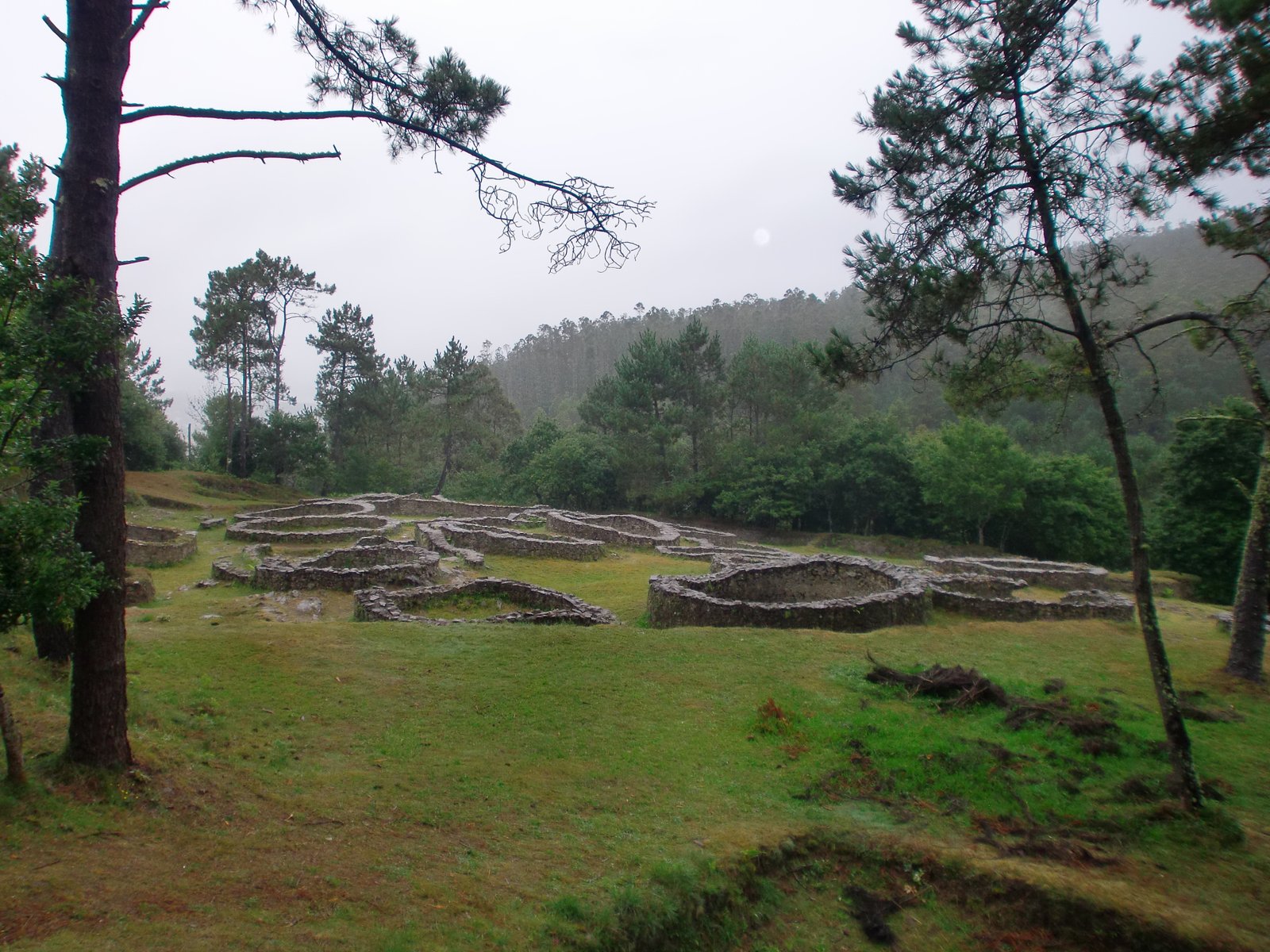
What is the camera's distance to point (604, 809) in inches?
247

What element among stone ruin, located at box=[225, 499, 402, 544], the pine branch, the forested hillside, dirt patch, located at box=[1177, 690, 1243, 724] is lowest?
dirt patch, located at box=[1177, 690, 1243, 724]

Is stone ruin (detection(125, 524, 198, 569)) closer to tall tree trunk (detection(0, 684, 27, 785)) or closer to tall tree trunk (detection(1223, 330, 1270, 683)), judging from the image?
tall tree trunk (detection(0, 684, 27, 785))

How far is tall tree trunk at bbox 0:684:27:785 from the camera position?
182 inches

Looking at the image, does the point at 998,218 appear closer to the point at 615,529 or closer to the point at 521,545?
the point at 521,545

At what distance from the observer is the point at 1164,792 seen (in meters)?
6.47

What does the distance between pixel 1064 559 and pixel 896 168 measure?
33.9 m

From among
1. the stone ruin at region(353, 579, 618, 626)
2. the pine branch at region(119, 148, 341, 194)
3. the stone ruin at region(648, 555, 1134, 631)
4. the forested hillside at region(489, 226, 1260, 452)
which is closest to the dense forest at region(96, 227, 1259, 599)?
the forested hillside at region(489, 226, 1260, 452)

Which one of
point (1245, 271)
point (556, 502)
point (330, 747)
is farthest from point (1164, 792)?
point (1245, 271)

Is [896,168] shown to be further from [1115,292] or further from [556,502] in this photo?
[556,502]

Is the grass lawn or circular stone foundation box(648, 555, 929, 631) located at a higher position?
circular stone foundation box(648, 555, 929, 631)

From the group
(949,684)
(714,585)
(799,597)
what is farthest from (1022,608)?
(949,684)

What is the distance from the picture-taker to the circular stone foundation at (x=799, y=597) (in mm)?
12734

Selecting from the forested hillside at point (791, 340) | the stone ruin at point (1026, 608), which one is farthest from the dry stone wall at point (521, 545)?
the forested hillside at point (791, 340)

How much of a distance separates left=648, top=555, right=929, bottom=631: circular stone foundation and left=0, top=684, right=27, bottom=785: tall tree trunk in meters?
9.65
